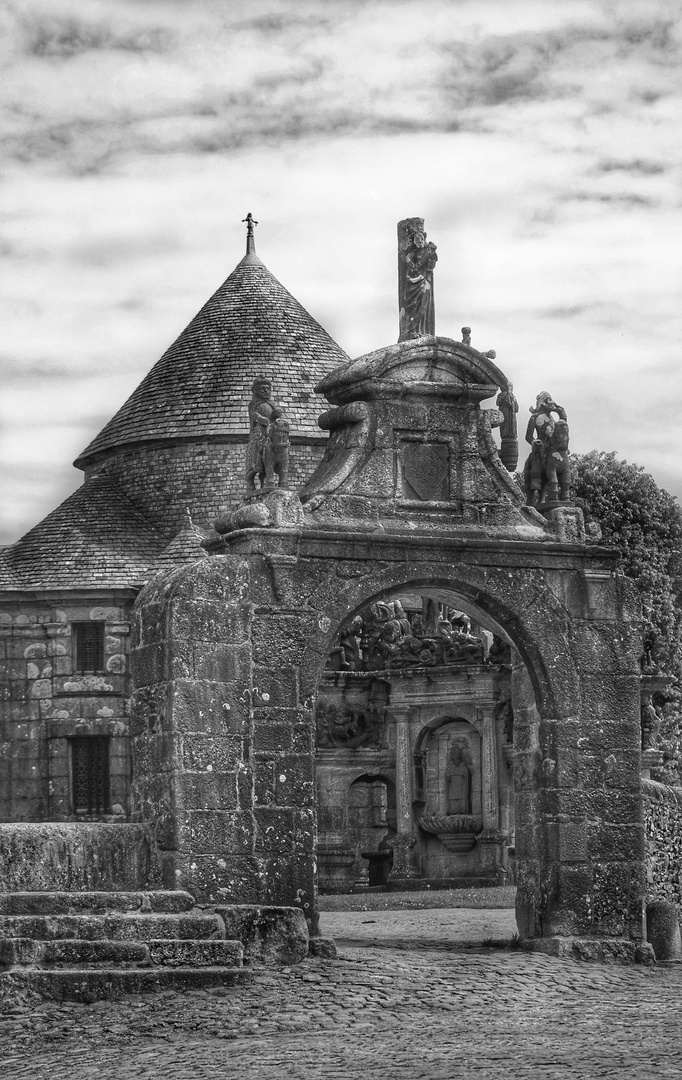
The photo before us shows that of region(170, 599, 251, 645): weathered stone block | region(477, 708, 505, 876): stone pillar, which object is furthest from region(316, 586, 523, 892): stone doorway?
region(170, 599, 251, 645): weathered stone block

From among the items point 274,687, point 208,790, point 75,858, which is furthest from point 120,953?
point 274,687

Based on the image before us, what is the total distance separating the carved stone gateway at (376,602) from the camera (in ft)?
49.4

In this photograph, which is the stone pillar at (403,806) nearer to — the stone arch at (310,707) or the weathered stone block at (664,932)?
the weathered stone block at (664,932)

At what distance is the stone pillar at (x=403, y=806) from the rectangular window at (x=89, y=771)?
21.8 ft

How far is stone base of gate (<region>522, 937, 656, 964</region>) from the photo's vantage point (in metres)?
15.8

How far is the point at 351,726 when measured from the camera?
104ft

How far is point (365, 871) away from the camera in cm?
3100

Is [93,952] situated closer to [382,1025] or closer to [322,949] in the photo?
[382,1025]

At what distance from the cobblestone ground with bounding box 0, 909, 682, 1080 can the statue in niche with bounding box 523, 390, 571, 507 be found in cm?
386

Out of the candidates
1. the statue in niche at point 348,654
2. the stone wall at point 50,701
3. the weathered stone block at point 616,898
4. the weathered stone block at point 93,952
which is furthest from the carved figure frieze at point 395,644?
the weathered stone block at point 93,952

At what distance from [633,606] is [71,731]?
2050 centimetres

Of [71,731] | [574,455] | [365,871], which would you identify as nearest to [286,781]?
[365,871]

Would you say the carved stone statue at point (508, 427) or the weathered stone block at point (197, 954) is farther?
the carved stone statue at point (508, 427)

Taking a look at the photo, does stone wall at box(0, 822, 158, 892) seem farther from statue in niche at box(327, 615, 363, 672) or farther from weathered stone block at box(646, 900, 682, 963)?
statue in niche at box(327, 615, 363, 672)
